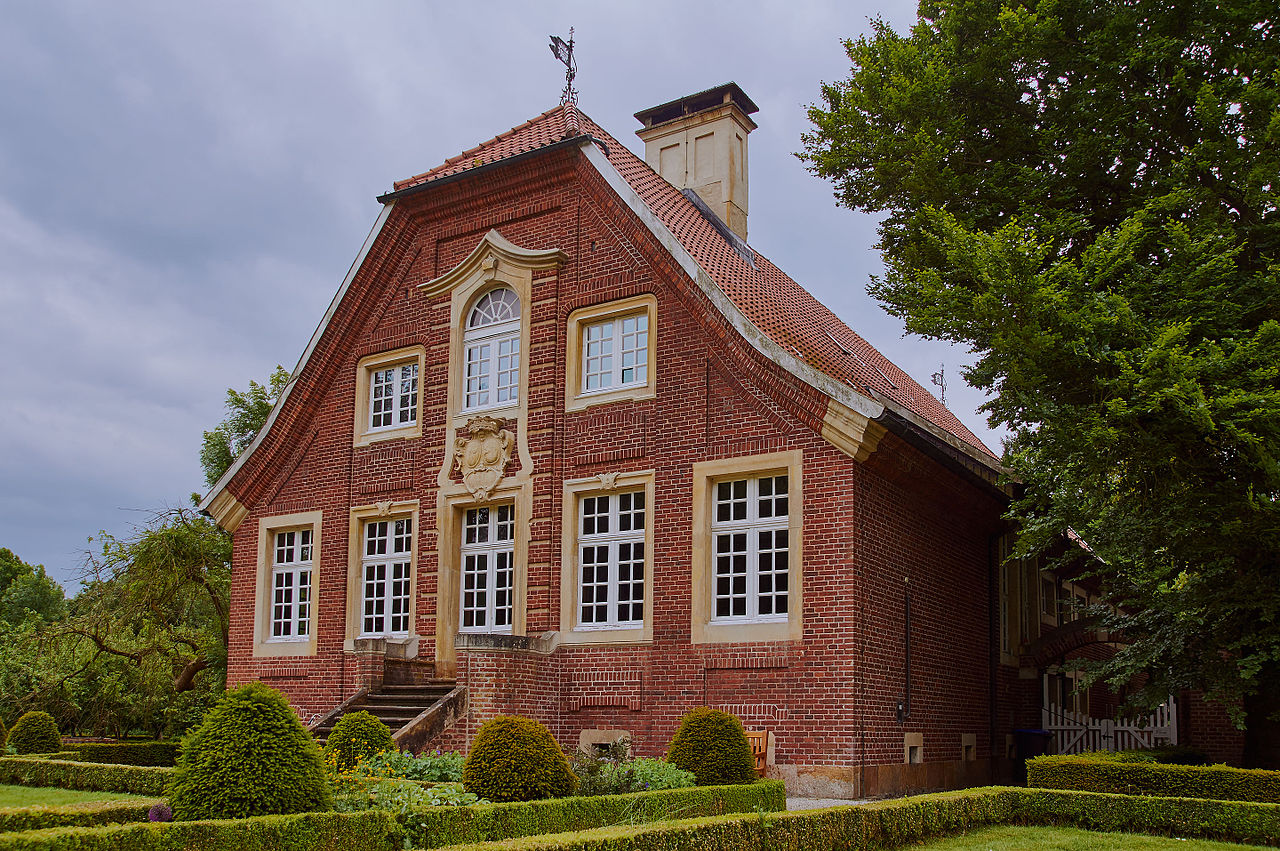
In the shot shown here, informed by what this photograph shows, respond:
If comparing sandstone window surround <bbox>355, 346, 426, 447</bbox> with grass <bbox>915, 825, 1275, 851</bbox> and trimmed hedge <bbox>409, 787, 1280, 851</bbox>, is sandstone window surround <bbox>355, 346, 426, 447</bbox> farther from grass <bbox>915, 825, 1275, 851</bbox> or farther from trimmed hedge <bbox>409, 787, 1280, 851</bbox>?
grass <bbox>915, 825, 1275, 851</bbox>

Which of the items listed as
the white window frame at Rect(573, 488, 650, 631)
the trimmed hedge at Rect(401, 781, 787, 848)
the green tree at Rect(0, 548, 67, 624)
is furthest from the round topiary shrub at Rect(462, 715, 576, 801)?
the green tree at Rect(0, 548, 67, 624)

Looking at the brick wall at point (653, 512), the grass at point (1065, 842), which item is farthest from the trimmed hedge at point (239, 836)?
the brick wall at point (653, 512)

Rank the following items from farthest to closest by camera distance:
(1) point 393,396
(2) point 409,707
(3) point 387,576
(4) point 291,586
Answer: (4) point 291,586, (1) point 393,396, (3) point 387,576, (2) point 409,707

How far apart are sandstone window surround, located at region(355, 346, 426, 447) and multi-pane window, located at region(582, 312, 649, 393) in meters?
3.22

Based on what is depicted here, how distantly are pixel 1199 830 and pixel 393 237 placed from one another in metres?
14.7

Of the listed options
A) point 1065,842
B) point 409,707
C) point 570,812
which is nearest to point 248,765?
point 570,812

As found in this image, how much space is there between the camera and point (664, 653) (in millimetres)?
15500

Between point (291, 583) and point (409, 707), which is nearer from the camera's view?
point (409, 707)

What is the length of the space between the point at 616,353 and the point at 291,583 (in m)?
7.56

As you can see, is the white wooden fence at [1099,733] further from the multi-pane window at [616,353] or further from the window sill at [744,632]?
the multi-pane window at [616,353]

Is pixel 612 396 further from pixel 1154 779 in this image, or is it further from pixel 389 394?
pixel 1154 779

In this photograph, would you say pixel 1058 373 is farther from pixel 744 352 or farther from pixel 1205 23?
pixel 1205 23

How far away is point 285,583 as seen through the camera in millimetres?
20344

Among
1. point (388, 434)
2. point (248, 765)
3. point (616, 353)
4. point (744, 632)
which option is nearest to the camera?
point (248, 765)
